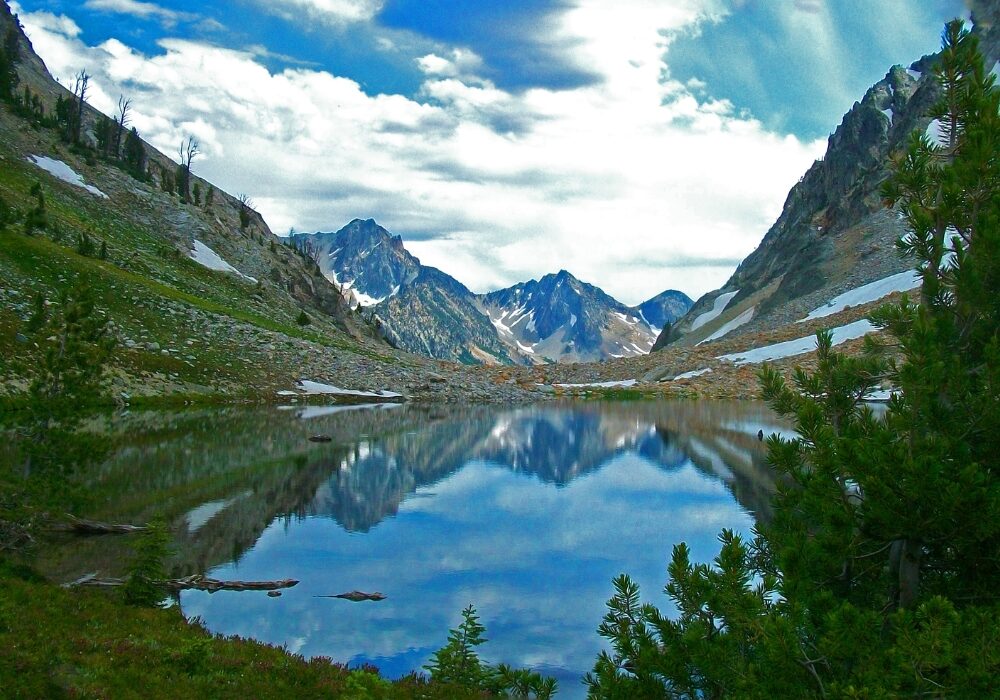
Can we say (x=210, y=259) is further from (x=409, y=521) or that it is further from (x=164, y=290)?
(x=409, y=521)

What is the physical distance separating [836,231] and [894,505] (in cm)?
16568

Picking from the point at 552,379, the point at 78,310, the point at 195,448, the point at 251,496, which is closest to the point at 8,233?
the point at 195,448

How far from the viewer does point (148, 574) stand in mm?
17625

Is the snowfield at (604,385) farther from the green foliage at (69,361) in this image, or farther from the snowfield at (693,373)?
the green foliage at (69,361)

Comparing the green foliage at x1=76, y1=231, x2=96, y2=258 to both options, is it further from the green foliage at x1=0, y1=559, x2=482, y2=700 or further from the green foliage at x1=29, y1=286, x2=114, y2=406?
the green foliage at x1=0, y1=559, x2=482, y2=700

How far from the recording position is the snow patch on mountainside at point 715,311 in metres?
182

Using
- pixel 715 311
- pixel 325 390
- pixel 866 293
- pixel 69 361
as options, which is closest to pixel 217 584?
pixel 69 361

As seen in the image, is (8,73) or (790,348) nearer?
(8,73)

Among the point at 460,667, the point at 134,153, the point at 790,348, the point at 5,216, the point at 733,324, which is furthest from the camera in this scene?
the point at 733,324

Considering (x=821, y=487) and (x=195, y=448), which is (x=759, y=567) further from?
(x=195, y=448)

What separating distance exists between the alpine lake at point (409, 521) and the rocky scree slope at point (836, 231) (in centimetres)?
8619

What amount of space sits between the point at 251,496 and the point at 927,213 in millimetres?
31097

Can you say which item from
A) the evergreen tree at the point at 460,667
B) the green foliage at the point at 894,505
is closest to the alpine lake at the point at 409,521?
the green foliage at the point at 894,505

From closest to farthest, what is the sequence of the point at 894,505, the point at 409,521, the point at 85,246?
1. the point at 894,505
2. the point at 409,521
3. the point at 85,246
